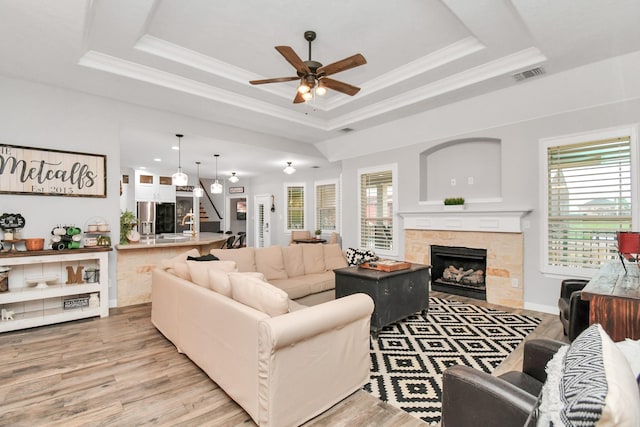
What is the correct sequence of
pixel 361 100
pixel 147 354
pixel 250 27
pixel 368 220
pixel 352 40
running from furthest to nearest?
1. pixel 368 220
2. pixel 361 100
3. pixel 352 40
4. pixel 250 27
5. pixel 147 354

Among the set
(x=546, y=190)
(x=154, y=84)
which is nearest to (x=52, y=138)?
(x=154, y=84)

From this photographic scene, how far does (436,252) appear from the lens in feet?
17.8

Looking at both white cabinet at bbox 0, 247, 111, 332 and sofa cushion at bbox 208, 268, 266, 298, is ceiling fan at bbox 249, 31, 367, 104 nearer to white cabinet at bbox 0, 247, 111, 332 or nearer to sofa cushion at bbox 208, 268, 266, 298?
sofa cushion at bbox 208, 268, 266, 298

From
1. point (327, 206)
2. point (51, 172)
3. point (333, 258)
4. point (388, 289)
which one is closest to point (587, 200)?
point (388, 289)

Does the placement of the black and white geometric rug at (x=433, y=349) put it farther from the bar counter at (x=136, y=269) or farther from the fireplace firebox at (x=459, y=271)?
the bar counter at (x=136, y=269)

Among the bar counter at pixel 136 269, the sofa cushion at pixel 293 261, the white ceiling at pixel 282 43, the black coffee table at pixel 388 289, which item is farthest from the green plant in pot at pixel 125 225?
the black coffee table at pixel 388 289

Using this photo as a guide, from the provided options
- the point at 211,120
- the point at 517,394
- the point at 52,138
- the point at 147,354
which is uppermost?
the point at 211,120

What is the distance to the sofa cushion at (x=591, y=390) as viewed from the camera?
679mm

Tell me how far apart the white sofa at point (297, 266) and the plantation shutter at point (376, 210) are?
5.22ft

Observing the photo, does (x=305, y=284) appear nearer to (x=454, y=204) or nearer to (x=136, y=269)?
(x=136, y=269)

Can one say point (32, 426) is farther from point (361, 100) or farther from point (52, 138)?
point (361, 100)

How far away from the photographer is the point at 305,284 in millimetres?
3992

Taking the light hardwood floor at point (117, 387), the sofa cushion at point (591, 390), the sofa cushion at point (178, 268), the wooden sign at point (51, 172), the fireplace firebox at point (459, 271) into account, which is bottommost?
the light hardwood floor at point (117, 387)

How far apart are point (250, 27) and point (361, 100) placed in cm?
214
